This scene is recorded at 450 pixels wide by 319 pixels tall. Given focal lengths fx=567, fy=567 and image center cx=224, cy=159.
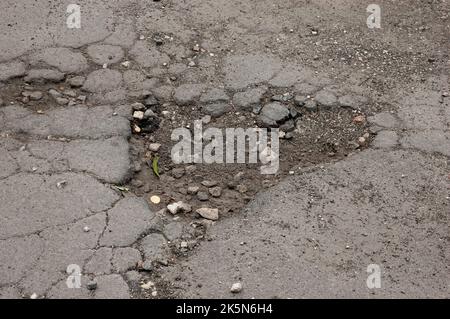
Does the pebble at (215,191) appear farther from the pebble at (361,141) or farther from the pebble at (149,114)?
the pebble at (361,141)

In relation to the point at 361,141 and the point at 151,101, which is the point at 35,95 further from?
the point at 361,141

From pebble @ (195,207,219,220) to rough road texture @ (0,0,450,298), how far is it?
3 centimetres

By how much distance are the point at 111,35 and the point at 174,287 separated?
→ 2.21m

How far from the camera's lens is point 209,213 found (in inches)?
125

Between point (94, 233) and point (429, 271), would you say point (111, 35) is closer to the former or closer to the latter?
point (94, 233)

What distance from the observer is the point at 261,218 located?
10.3 ft

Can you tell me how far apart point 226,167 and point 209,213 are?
385 mm

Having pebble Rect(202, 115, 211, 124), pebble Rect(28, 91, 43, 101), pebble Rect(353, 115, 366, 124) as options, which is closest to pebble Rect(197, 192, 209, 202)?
pebble Rect(202, 115, 211, 124)

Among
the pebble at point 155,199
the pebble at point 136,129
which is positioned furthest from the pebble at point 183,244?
the pebble at point 136,129

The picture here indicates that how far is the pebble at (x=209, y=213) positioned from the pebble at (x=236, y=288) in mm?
451

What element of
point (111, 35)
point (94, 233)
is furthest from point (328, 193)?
point (111, 35)

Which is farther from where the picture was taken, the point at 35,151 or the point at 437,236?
the point at 35,151

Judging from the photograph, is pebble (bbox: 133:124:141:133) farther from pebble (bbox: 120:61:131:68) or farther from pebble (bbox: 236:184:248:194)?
pebble (bbox: 236:184:248:194)

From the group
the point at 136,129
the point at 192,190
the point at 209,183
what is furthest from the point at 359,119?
the point at 136,129
